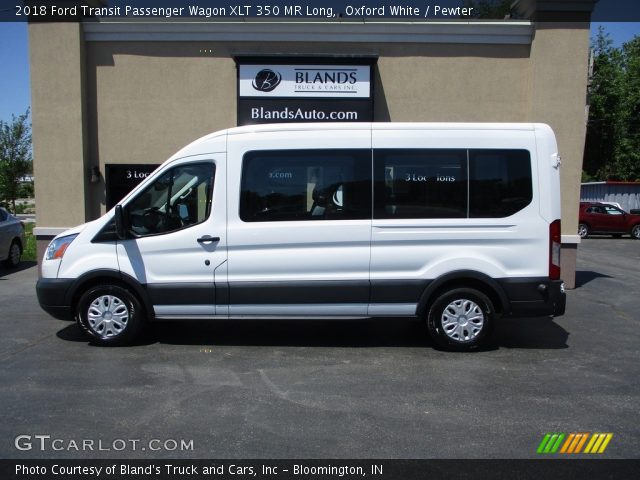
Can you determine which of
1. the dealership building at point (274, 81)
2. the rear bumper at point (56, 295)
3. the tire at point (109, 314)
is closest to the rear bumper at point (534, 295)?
the tire at point (109, 314)

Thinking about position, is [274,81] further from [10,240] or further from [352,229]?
[10,240]

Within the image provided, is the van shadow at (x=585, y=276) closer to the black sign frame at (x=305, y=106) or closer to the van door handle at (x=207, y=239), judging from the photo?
the black sign frame at (x=305, y=106)

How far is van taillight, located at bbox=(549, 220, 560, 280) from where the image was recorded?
6.52 meters

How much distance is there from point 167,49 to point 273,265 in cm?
612

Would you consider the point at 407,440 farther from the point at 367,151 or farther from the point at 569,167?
the point at 569,167

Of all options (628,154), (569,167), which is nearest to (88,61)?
(569,167)

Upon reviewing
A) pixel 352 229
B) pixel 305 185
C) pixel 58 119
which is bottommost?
pixel 352 229

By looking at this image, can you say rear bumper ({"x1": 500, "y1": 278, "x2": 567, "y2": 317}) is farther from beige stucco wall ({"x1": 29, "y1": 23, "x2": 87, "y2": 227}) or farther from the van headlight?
beige stucco wall ({"x1": 29, "y1": 23, "x2": 87, "y2": 227})

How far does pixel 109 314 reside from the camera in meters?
6.75

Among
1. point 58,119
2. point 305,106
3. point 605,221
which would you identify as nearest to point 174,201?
point 305,106

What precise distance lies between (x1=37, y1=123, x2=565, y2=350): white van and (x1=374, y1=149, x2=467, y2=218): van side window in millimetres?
12

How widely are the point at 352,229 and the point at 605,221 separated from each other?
69.4 feet

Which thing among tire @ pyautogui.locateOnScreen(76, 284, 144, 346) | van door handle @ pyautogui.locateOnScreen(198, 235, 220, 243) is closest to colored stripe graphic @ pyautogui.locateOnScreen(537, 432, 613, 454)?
van door handle @ pyautogui.locateOnScreen(198, 235, 220, 243)

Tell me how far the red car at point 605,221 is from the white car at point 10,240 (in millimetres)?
20546
